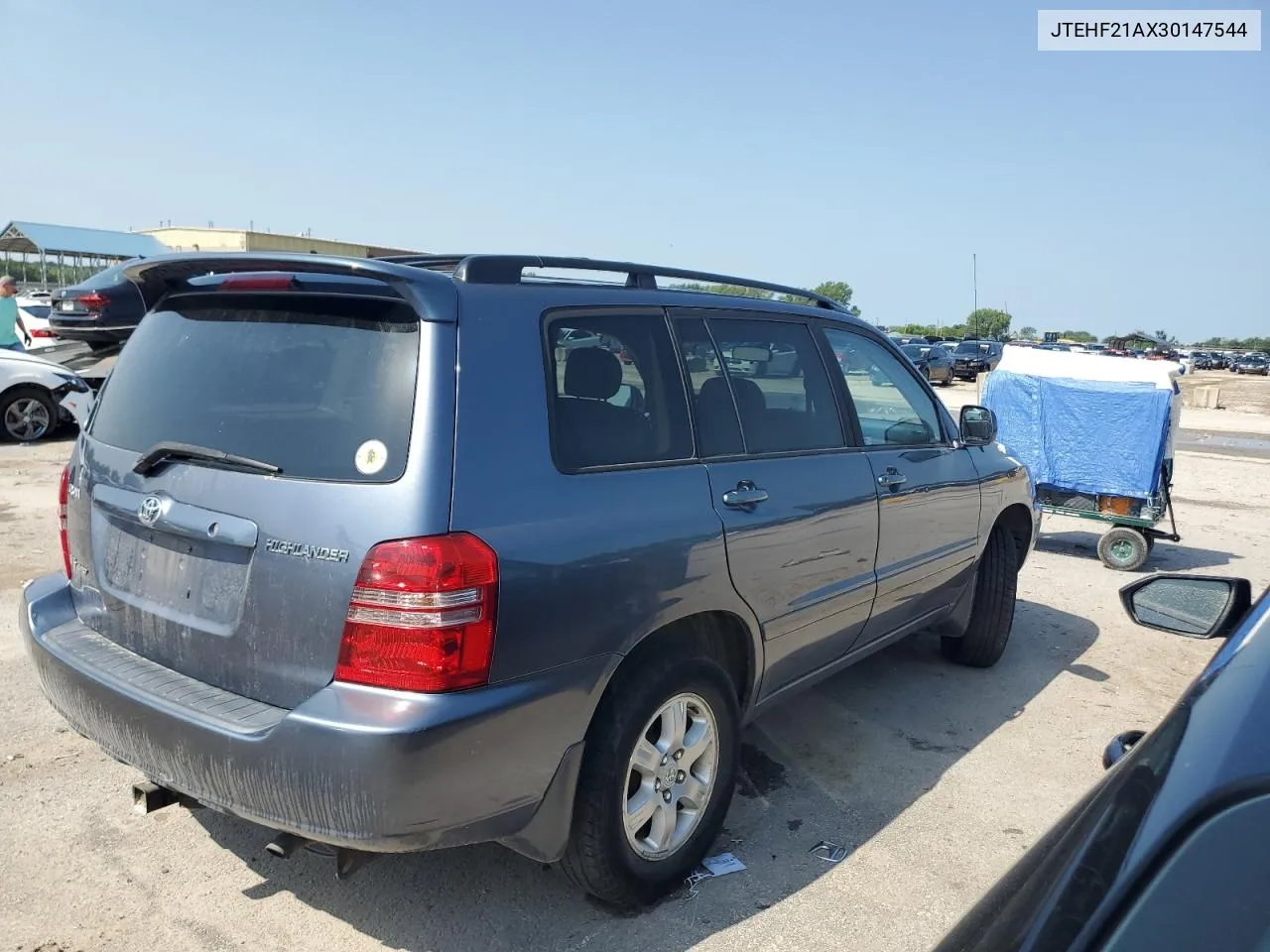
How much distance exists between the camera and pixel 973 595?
199 inches

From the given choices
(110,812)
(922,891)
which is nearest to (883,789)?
(922,891)

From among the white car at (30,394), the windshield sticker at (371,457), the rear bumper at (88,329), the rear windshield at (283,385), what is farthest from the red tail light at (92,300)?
the windshield sticker at (371,457)

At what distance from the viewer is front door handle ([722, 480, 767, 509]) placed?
121 inches

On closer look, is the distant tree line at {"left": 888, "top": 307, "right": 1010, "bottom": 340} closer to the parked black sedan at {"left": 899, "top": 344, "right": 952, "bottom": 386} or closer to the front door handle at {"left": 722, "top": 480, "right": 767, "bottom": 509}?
the parked black sedan at {"left": 899, "top": 344, "right": 952, "bottom": 386}

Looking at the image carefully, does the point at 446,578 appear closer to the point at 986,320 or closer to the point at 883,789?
the point at 883,789

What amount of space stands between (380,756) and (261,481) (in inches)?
30.8

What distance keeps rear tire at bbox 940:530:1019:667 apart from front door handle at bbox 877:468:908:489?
4.13 ft

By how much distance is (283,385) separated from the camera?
262 centimetres

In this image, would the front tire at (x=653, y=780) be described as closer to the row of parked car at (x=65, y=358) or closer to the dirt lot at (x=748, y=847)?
the dirt lot at (x=748, y=847)

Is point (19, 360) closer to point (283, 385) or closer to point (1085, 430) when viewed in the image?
point (283, 385)

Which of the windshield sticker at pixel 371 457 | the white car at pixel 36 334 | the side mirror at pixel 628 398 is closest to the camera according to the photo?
the windshield sticker at pixel 371 457

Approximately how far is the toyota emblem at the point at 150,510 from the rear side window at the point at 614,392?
110cm

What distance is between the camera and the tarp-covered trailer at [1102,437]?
7.37 metres

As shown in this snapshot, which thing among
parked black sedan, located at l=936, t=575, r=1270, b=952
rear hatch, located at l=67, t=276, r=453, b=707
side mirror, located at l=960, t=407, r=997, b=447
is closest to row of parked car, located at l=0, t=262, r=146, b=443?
rear hatch, located at l=67, t=276, r=453, b=707
